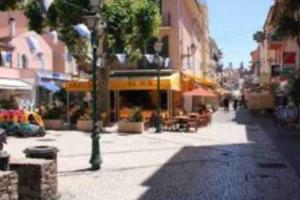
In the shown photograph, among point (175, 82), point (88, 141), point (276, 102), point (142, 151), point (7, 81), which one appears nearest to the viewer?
point (142, 151)

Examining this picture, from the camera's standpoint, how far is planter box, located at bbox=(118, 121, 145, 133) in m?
32.7

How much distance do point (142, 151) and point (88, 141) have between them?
190 inches

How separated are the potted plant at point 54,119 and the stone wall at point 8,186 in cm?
2588

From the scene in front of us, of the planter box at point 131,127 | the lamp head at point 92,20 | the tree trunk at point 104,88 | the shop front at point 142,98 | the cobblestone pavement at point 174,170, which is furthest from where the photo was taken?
the shop front at point 142,98

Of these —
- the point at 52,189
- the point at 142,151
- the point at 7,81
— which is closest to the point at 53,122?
the point at 7,81

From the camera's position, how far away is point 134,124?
32.9m

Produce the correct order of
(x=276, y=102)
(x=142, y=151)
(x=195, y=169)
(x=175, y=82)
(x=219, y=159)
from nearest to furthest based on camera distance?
(x=195, y=169) < (x=219, y=159) < (x=142, y=151) < (x=175, y=82) < (x=276, y=102)

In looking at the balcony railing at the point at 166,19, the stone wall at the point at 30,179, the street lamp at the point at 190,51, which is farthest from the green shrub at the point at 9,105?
the stone wall at the point at 30,179

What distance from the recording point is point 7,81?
46.6m

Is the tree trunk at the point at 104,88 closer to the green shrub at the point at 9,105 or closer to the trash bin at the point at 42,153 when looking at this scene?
the green shrub at the point at 9,105

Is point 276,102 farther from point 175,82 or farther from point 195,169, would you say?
point 195,169

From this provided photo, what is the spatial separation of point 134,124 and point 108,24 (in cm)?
519

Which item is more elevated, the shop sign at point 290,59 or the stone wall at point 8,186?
the shop sign at point 290,59

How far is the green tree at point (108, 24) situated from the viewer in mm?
34344
